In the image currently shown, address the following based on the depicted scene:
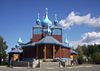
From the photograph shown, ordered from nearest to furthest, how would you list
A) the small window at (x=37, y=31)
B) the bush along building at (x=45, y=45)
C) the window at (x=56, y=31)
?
the bush along building at (x=45, y=45) → the small window at (x=37, y=31) → the window at (x=56, y=31)

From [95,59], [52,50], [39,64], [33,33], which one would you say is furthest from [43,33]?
[95,59]

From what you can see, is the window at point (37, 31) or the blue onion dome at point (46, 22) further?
the blue onion dome at point (46, 22)

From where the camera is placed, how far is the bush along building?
53.6 m

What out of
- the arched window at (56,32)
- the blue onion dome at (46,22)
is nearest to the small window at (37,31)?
the blue onion dome at (46,22)

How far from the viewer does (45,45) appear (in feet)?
174

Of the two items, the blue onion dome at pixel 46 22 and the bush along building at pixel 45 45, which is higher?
the blue onion dome at pixel 46 22

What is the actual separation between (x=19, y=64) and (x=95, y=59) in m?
31.1

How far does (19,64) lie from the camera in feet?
160

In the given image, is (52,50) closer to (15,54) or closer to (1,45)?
(15,54)

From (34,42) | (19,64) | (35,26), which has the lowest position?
(19,64)

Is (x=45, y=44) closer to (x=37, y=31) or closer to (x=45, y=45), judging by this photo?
(x=45, y=45)

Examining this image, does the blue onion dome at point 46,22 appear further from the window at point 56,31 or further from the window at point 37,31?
the window at point 37,31

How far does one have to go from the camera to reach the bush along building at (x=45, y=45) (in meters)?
53.6

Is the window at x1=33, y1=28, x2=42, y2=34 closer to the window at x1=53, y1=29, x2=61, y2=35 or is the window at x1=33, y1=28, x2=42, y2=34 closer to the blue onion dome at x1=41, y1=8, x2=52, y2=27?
the blue onion dome at x1=41, y1=8, x2=52, y2=27
